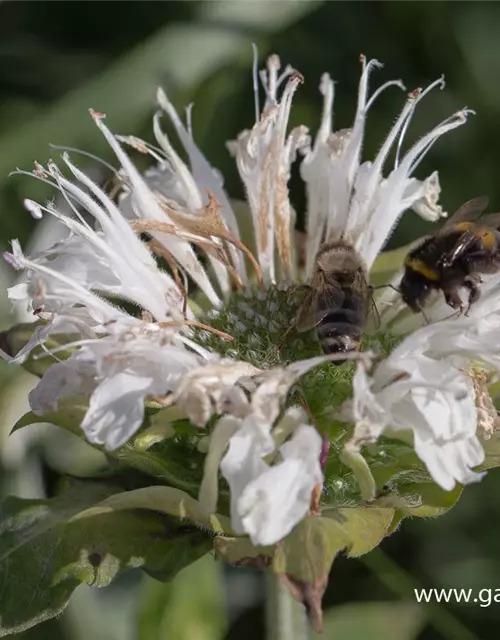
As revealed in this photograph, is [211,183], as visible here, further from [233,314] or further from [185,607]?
[185,607]

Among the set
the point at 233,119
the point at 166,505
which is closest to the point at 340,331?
the point at 166,505

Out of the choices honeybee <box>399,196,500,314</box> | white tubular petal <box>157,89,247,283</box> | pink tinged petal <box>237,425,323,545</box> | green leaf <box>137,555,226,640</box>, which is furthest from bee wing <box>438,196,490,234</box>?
green leaf <box>137,555,226,640</box>

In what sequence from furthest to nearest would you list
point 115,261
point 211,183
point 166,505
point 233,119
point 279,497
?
point 233,119 → point 211,183 → point 115,261 → point 166,505 → point 279,497

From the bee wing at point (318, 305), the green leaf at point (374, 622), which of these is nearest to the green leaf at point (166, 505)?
the bee wing at point (318, 305)

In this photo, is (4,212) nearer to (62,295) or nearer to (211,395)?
(62,295)

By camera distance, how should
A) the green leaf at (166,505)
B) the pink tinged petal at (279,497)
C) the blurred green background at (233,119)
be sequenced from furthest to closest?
the blurred green background at (233,119), the green leaf at (166,505), the pink tinged petal at (279,497)

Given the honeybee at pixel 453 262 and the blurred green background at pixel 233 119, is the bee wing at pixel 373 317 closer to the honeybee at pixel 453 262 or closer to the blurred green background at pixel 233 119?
the honeybee at pixel 453 262

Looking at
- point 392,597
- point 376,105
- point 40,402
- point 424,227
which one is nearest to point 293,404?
point 40,402
